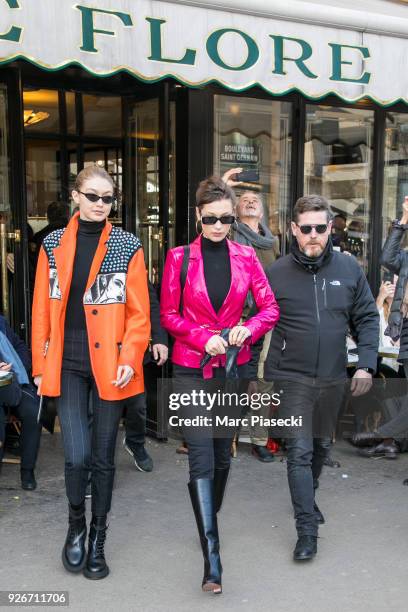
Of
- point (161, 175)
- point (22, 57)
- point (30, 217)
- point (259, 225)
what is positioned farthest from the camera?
point (30, 217)

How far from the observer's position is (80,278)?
355 cm

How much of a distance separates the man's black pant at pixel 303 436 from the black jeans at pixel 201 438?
0.29 meters

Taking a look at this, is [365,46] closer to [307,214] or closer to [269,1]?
[269,1]

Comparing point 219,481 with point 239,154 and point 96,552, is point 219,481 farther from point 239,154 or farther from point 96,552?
point 239,154

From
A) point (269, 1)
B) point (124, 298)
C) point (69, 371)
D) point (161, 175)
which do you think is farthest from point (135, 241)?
point (161, 175)

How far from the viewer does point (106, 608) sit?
131 inches

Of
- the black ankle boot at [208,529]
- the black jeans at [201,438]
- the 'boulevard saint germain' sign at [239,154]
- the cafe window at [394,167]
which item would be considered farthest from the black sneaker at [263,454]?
the cafe window at [394,167]

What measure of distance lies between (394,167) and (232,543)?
4.23m

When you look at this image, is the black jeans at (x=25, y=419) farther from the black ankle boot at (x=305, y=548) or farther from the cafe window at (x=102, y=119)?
the cafe window at (x=102, y=119)

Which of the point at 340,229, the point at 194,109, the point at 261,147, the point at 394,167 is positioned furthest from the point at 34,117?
the point at 394,167

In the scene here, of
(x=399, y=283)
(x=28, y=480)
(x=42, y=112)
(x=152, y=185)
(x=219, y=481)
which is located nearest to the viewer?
(x=219, y=481)

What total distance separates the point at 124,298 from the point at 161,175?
2.66 meters

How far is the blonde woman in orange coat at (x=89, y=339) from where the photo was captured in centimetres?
352

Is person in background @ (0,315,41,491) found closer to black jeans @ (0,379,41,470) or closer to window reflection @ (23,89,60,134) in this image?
black jeans @ (0,379,41,470)
